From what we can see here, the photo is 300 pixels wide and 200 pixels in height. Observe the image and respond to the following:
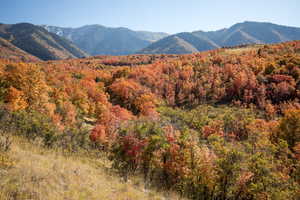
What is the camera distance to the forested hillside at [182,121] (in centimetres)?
1357

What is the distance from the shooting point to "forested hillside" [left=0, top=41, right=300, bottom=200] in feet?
Result: 44.5

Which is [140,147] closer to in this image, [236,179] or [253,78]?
[236,179]

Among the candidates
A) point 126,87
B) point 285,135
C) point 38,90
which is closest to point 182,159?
point 285,135

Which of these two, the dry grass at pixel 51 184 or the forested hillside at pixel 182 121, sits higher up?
the dry grass at pixel 51 184

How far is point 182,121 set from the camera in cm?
6175

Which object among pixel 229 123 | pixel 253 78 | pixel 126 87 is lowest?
pixel 229 123

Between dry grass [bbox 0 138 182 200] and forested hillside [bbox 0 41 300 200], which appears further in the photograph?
forested hillside [bbox 0 41 300 200]

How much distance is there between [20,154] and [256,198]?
1407 centimetres

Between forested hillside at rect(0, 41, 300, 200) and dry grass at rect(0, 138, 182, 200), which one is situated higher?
dry grass at rect(0, 138, 182, 200)

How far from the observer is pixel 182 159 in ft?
51.7

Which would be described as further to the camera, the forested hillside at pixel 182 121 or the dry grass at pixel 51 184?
the forested hillside at pixel 182 121

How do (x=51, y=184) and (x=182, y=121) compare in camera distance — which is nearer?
(x=51, y=184)

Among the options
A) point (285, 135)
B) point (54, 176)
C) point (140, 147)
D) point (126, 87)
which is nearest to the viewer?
point (54, 176)

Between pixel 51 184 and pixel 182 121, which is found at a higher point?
pixel 51 184
